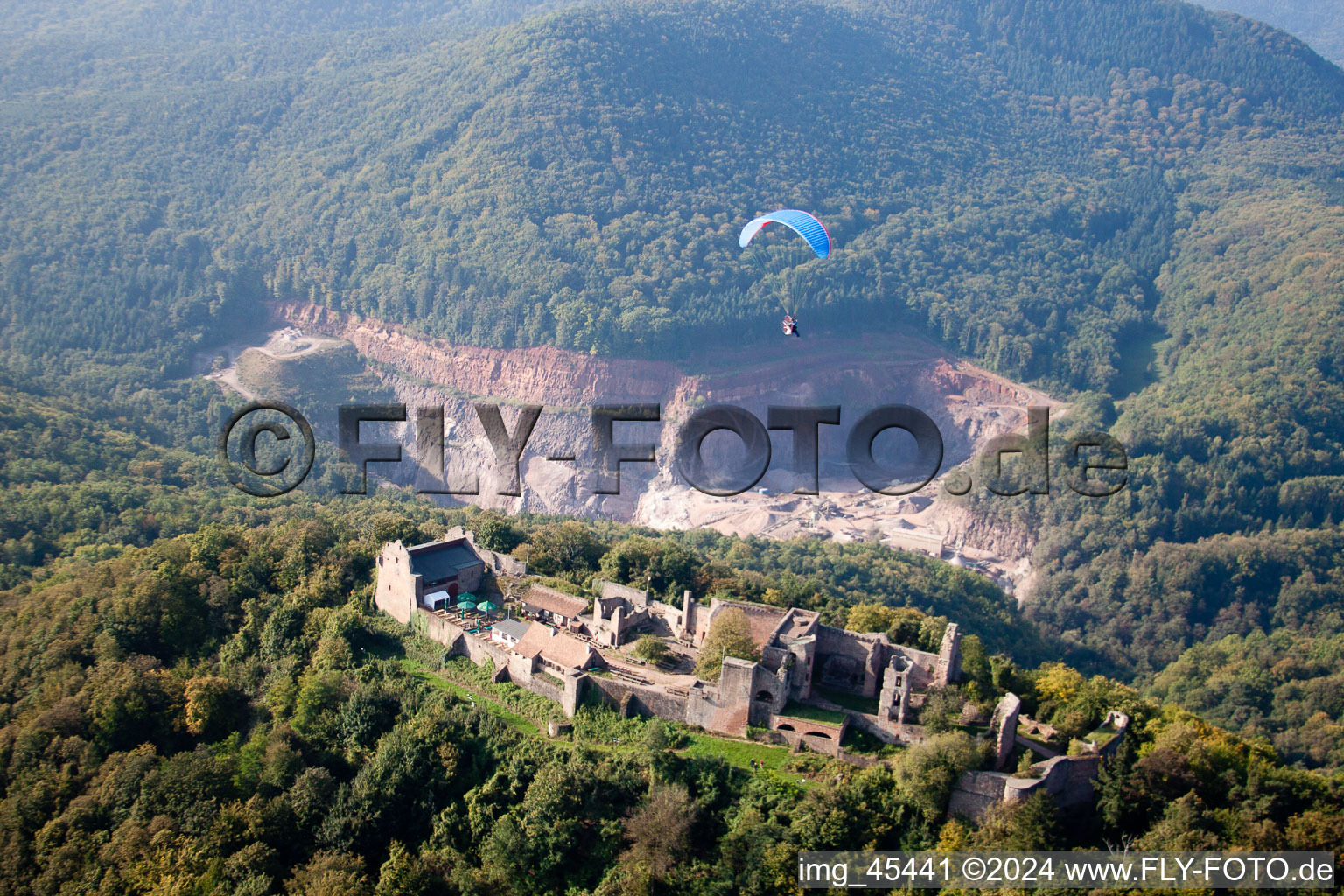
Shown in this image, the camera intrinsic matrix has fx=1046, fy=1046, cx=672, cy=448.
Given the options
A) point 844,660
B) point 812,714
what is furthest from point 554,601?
point 812,714

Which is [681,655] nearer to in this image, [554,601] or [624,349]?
[554,601]

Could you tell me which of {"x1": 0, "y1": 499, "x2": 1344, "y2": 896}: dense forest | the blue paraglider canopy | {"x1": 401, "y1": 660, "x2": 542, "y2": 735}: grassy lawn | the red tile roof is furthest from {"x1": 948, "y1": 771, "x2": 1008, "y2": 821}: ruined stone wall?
the blue paraglider canopy

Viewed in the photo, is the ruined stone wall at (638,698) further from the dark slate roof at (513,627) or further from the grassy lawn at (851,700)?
the grassy lawn at (851,700)

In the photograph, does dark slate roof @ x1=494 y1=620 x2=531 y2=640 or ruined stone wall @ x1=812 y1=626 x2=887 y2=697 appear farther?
dark slate roof @ x1=494 y1=620 x2=531 y2=640

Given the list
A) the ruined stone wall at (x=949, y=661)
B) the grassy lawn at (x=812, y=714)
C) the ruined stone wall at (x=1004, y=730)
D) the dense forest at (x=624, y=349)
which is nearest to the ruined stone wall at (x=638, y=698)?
the dense forest at (x=624, y=349)

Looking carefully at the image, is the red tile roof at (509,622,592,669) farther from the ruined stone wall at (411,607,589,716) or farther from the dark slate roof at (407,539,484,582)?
the dark slate roof at (407,539,484,582)
